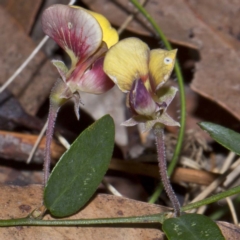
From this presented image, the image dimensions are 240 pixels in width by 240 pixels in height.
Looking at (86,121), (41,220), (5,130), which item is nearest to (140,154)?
(86,121)

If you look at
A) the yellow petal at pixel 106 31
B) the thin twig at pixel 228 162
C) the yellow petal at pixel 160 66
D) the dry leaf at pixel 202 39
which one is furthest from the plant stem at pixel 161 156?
the dry leaf at pixel 202 39

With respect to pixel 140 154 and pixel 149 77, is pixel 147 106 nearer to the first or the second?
pixel 149 77

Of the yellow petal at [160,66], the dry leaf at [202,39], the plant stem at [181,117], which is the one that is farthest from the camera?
the dry leaf at [202,39]

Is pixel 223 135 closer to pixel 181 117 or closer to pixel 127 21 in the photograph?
pixel 181 117

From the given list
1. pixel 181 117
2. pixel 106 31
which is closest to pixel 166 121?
pixel 106 31

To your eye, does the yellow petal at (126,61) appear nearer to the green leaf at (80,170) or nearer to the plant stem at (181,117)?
the green leaf at (80,170)

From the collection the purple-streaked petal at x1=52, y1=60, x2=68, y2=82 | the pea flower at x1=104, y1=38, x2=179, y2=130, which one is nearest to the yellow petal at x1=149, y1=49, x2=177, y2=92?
the pea flower at x1=104, y1=38, x2=179, y2=130

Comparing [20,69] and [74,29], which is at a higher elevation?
[74,29]
